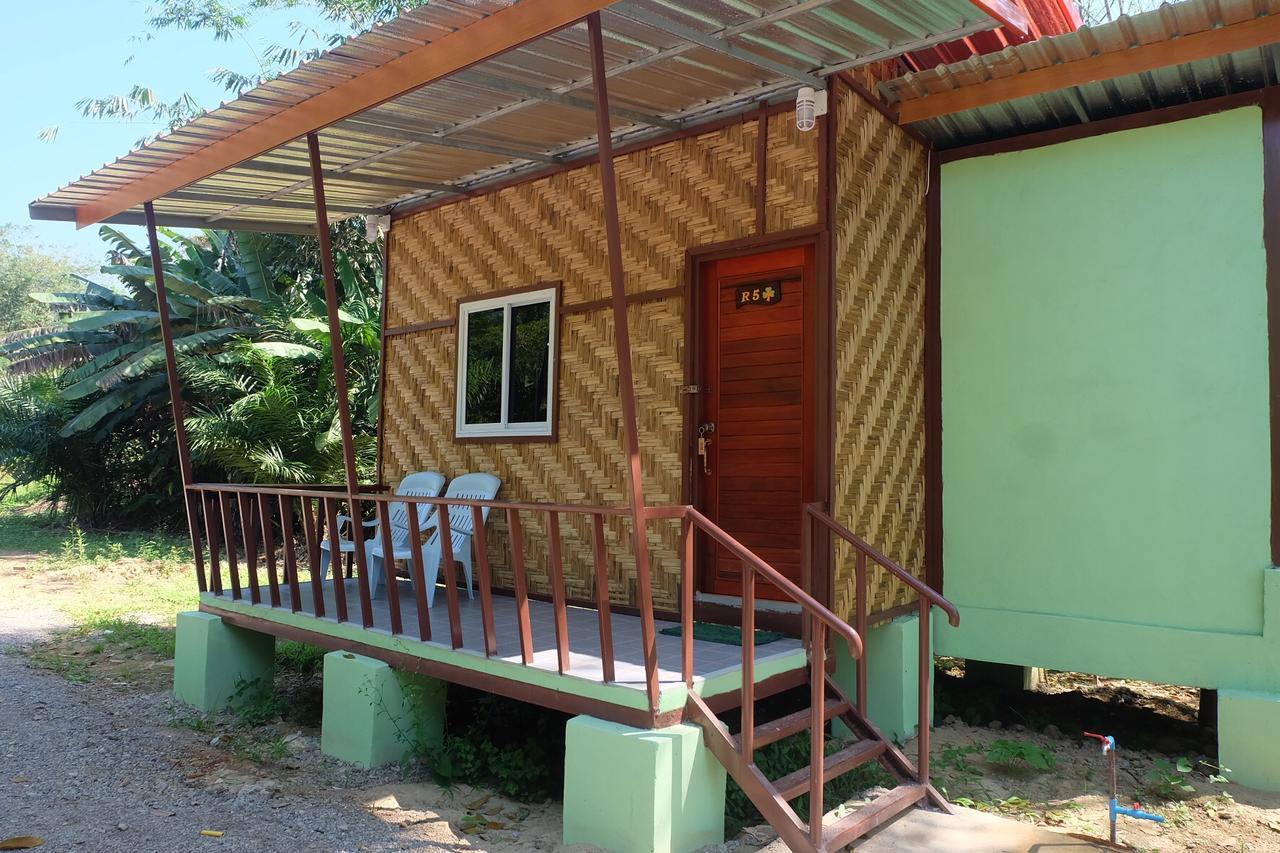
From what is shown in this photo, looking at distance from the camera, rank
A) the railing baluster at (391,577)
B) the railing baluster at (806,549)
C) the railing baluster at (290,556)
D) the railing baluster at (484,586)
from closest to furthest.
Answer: the railing baluster at (484,586) → the railing baluster at (806,549) → the railing baluster at (391,577) → the railing baluster at (290,556)

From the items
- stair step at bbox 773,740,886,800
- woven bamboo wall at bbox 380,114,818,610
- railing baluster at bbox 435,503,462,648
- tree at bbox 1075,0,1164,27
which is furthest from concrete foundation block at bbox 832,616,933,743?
tree at bbox 1075,0,1164,27

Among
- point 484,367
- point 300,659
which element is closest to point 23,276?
point 300,659

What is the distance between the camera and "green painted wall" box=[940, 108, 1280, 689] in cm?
542

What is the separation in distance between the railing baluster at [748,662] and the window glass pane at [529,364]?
Answer: 123 inches

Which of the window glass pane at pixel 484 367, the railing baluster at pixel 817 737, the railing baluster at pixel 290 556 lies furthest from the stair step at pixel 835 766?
the window glass pane at pixel 484 367

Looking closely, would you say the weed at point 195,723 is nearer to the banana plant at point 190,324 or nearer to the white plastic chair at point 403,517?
the white plastic chair at point 403,517

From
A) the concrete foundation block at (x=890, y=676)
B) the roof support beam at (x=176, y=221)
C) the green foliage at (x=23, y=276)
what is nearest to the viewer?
the concrete foundation block at (x=890, y=676)

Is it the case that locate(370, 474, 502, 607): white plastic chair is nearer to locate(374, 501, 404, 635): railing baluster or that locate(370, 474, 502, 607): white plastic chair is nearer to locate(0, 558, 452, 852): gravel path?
locate(374, 501, 404, 635): railing baluster

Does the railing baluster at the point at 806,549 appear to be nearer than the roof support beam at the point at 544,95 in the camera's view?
Yes

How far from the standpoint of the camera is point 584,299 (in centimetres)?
673

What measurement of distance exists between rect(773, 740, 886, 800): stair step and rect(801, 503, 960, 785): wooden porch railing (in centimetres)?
20

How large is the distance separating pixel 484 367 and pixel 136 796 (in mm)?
3759

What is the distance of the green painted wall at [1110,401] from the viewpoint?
17.8ft

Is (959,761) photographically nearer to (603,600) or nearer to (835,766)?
(835,766)
